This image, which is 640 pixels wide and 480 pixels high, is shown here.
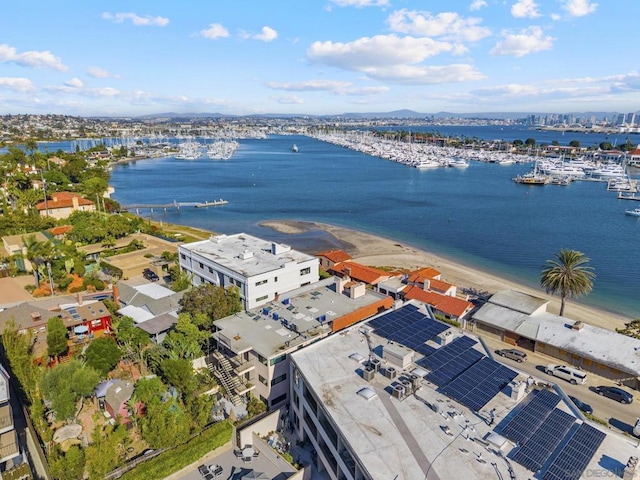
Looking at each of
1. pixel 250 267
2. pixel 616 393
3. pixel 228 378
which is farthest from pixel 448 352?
pixel 250 267

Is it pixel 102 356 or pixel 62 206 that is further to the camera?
pixel 62 206

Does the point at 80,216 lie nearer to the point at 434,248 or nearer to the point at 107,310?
the point at 107,310

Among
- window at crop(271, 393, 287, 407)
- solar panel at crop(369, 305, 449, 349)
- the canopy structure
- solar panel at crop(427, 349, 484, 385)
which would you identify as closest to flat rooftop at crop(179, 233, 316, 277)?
window at crop(271, 393, 287, 407)

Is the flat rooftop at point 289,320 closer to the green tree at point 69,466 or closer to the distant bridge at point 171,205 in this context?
the green tree at point 69,466

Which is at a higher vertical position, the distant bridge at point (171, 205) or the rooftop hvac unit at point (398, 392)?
the rooftop hvac unit at point (398, 392)

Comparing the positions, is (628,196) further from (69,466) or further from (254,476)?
(69,466)

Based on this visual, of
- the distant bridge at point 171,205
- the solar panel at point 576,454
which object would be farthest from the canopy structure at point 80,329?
the distant bridge at point 171,205
